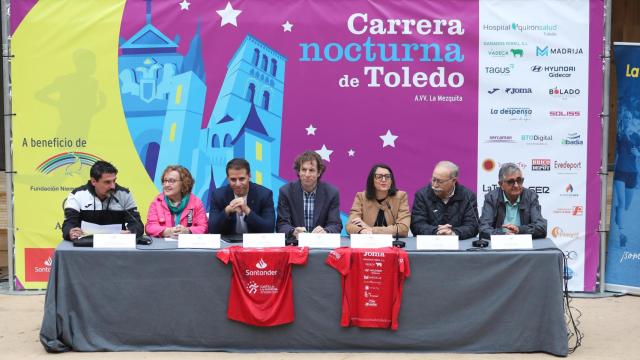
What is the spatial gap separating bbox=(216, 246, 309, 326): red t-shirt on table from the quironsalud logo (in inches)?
94.1

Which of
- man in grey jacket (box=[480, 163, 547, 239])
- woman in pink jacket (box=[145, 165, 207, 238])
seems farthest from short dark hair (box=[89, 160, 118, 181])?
man in grey jacket (box=[480, 163, 547, 239])

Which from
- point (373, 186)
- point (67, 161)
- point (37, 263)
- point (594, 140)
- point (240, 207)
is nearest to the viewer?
point (240, 207)

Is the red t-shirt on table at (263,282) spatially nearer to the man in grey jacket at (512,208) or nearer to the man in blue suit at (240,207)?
the man in blue suit at (240,207)

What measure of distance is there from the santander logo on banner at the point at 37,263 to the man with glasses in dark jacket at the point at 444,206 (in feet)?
10.3

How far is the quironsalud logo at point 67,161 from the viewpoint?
6.77 m

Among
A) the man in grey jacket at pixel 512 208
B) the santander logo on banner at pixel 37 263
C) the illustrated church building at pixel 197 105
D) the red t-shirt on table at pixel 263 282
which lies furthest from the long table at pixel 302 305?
the santander logo on banner at pixel 37 263

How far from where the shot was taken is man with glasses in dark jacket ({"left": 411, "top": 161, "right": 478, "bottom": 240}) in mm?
5414

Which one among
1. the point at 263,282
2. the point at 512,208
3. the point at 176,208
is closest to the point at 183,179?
the point at 176,208

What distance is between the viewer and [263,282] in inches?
192

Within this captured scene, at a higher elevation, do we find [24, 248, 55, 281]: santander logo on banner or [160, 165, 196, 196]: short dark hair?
[160, 165, 196, 196]: short dark hair

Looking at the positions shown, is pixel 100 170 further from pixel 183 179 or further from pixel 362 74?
pixel 362 74

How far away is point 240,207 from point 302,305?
2.58 feet

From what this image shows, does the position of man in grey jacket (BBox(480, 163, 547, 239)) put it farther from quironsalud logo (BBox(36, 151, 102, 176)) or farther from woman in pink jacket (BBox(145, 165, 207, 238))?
quironsalud logo (BBox(36, 151, 102, 176))

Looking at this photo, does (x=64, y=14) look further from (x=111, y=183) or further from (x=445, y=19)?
(x=445, y=19)
